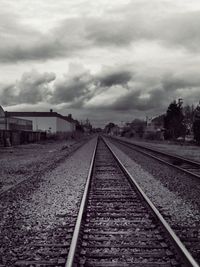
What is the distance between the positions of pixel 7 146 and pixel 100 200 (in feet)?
104

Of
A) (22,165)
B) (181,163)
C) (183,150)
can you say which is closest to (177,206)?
(181,163)

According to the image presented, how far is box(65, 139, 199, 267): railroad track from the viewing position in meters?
4.62

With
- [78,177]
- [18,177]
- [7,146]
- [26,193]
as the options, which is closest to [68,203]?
[26,193]

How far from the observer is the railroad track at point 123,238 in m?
4.62

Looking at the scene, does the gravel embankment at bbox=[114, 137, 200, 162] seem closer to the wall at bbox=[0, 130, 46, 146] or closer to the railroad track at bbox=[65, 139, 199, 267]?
the wall at bbox=[0, 130, 46, 146]

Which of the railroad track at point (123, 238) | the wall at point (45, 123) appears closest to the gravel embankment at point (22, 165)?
the railroad track at point (123, 238)

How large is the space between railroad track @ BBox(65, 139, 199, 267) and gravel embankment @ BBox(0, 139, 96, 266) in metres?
0.38

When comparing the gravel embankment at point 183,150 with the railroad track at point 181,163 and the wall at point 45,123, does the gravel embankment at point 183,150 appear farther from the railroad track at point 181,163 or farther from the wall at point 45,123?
the wall at point 45,123

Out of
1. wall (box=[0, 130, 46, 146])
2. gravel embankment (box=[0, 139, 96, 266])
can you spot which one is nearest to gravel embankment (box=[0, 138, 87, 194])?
gravel embankment (box=[0, 139, 96, 266])

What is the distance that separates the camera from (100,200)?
8.95 m

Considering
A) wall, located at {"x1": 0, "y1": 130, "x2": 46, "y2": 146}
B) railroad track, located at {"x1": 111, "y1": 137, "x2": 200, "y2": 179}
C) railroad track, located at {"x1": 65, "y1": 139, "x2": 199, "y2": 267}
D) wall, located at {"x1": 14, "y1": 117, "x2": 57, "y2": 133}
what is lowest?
railroad track, located at {"x1": 111, "y1": 137, "x2": 200, "y2": 179}

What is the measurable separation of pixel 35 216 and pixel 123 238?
94.5 inches

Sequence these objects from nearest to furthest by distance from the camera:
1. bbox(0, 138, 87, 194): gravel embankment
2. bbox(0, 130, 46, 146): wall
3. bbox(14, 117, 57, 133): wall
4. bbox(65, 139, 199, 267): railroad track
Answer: bbox(65, 139, 199, 267): railroad track < bbox(0, 138, 87, 194): gravel embankment < bbox(0, 130, 46, 146): wall < bbox(14, 117, 57, 133): wall

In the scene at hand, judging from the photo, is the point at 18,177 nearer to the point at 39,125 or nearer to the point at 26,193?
the point at 26,193
